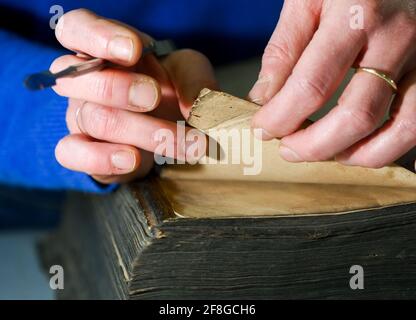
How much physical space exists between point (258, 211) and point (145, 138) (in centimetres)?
12

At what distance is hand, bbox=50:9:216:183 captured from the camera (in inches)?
19.5

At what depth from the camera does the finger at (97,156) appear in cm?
52

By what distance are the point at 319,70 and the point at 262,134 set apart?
7cm

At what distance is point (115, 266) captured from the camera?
530mm

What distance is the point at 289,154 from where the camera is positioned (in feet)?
1.63

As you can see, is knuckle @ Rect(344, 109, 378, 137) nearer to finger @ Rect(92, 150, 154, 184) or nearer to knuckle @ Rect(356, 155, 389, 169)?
knuckle @ Rect(356, 155, 389, 169)

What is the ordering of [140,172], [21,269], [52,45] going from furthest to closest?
[21,269], [52,45], [140,172]

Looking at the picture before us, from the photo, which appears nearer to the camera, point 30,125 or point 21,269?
point 30,125

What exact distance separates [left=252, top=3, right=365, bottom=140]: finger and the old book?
0.11ft

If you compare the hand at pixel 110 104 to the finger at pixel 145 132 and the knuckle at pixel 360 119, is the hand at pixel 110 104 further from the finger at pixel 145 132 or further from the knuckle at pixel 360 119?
the knuckle at pixel 360 119

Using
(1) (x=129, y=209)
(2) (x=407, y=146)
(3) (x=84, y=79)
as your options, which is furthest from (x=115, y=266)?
(2) (x=407, y=146)

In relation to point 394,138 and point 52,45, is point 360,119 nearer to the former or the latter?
point 394,138

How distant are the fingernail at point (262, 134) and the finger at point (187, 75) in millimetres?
83

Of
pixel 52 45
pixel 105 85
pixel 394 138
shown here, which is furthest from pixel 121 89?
pixel 52 45
